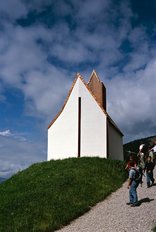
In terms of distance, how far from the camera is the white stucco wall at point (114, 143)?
38.8 meters

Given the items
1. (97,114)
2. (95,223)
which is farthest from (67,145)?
(95,223)

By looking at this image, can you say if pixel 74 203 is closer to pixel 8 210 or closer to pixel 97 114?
pixel 8 210

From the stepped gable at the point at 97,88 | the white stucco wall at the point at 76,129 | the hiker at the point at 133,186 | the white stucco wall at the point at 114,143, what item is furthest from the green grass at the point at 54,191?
the stepped gable at the point at 97,88

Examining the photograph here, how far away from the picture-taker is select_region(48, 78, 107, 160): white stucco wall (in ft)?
123

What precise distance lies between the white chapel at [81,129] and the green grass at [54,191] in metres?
5.01

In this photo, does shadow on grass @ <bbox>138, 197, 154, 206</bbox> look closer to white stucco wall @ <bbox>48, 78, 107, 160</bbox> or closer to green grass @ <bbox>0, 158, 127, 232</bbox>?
green grass @ <bbox>0, 158, 127, 232</bbox>

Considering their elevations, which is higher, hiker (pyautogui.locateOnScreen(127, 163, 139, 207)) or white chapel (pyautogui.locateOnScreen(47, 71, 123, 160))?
white chapel (pyautogui.locateOnScreen(47, 71, 123, 160))

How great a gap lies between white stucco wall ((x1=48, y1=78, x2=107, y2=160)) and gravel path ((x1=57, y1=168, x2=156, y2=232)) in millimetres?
14721

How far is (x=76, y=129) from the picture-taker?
38.0 m

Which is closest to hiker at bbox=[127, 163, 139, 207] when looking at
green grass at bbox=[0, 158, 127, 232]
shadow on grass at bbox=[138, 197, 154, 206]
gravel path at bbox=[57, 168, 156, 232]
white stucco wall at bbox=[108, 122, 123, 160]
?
gravel path at bbox=[57, 168, 156, 232]

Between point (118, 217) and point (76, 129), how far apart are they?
20.1 m

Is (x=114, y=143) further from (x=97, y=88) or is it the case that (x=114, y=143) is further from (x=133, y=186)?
(x=133, y=186)

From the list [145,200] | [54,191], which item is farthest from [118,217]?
[54,191]

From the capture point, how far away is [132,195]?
798 inches
